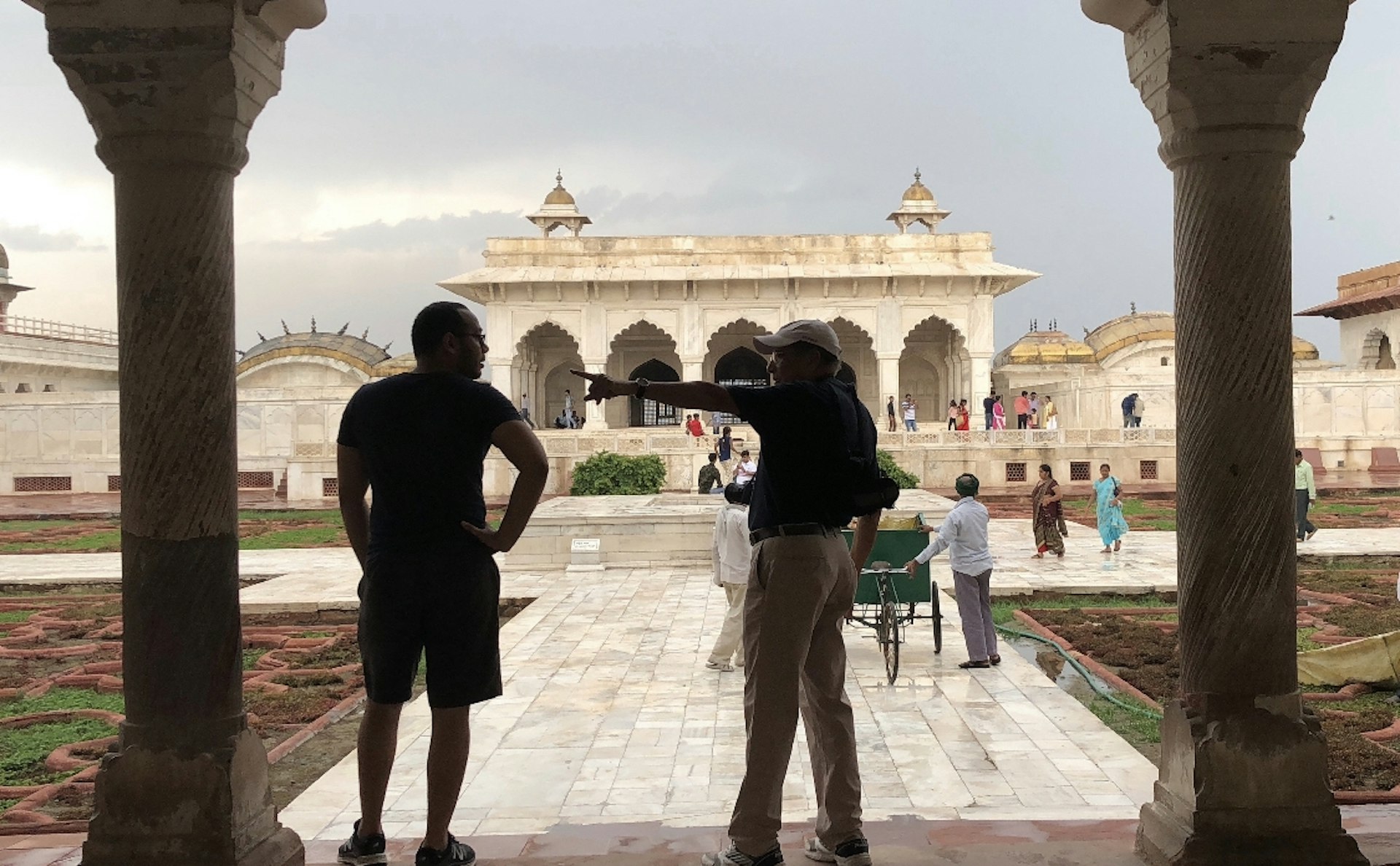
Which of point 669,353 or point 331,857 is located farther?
point 669,353

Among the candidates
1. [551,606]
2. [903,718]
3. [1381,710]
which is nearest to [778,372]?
[903,718]

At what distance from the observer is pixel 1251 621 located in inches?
137

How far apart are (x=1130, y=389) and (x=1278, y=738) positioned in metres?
29.4

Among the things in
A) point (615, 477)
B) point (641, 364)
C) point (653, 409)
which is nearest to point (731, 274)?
point (641, 364)

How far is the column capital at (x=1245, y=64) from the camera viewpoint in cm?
344

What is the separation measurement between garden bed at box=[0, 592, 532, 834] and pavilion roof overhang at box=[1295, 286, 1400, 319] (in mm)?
35042

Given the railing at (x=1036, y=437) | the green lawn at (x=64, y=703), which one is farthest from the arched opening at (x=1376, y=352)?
the green lawn at (x=64, y=703)

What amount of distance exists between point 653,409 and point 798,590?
33980mm

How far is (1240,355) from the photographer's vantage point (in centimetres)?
346

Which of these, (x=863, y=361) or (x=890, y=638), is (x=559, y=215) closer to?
(x=863, y=361)

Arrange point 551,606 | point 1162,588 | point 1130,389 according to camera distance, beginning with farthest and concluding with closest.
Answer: point 1130,389 < point 1162,588 < point 551,606

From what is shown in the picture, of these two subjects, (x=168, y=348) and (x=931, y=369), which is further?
(x=931, y=369)

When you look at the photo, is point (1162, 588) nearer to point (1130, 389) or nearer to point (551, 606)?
point (551, 606)

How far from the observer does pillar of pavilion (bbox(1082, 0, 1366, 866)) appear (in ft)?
11.3
